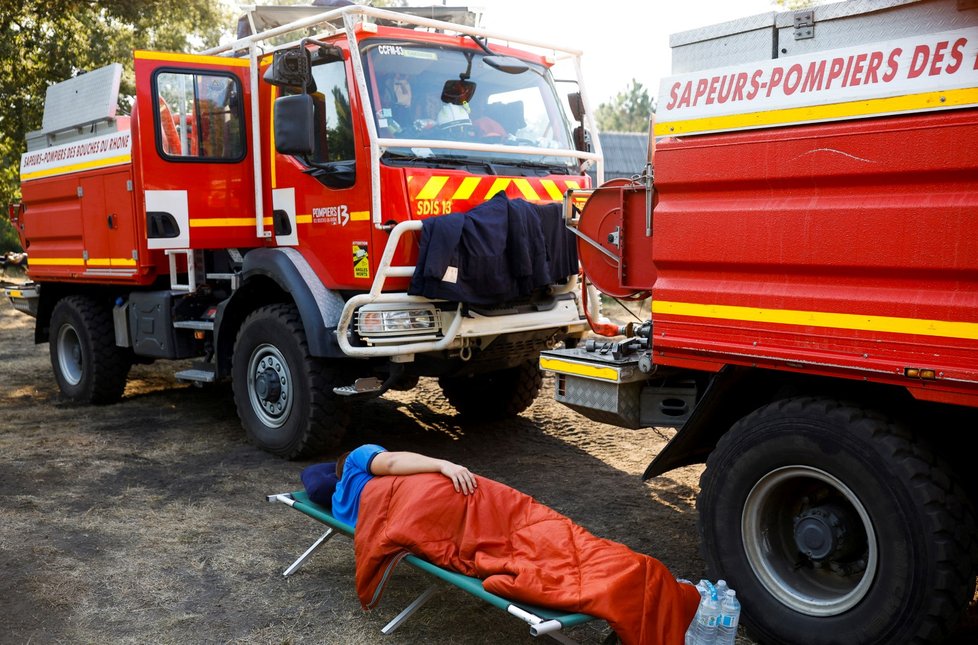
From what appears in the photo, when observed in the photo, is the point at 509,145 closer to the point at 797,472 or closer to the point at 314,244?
the point at 314,244

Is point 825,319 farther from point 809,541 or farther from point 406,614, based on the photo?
→ point 406,614

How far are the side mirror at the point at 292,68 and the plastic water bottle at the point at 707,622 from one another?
379 centimetres

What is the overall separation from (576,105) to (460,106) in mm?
1106

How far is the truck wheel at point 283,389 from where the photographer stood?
18.9ft

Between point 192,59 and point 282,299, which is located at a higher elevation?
point 192,59

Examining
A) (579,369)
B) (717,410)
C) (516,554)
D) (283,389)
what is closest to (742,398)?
(717,410)

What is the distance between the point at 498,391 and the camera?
7211 mm

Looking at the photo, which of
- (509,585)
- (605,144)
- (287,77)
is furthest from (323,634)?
(605,144)

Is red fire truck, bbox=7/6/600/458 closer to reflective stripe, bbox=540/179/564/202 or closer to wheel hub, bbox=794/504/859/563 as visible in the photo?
reflective stripe, bbox=540/179/564/202

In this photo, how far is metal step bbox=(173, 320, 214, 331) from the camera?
22.3 feet

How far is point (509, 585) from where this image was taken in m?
3.20

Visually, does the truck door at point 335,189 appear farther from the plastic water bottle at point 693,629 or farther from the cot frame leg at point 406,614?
the plastic water bottle at point 693,629

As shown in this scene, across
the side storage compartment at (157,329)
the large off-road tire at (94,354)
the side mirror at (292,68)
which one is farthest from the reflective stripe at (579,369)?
the large off-road tire at (94,354)

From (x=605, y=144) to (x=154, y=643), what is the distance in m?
20.3
